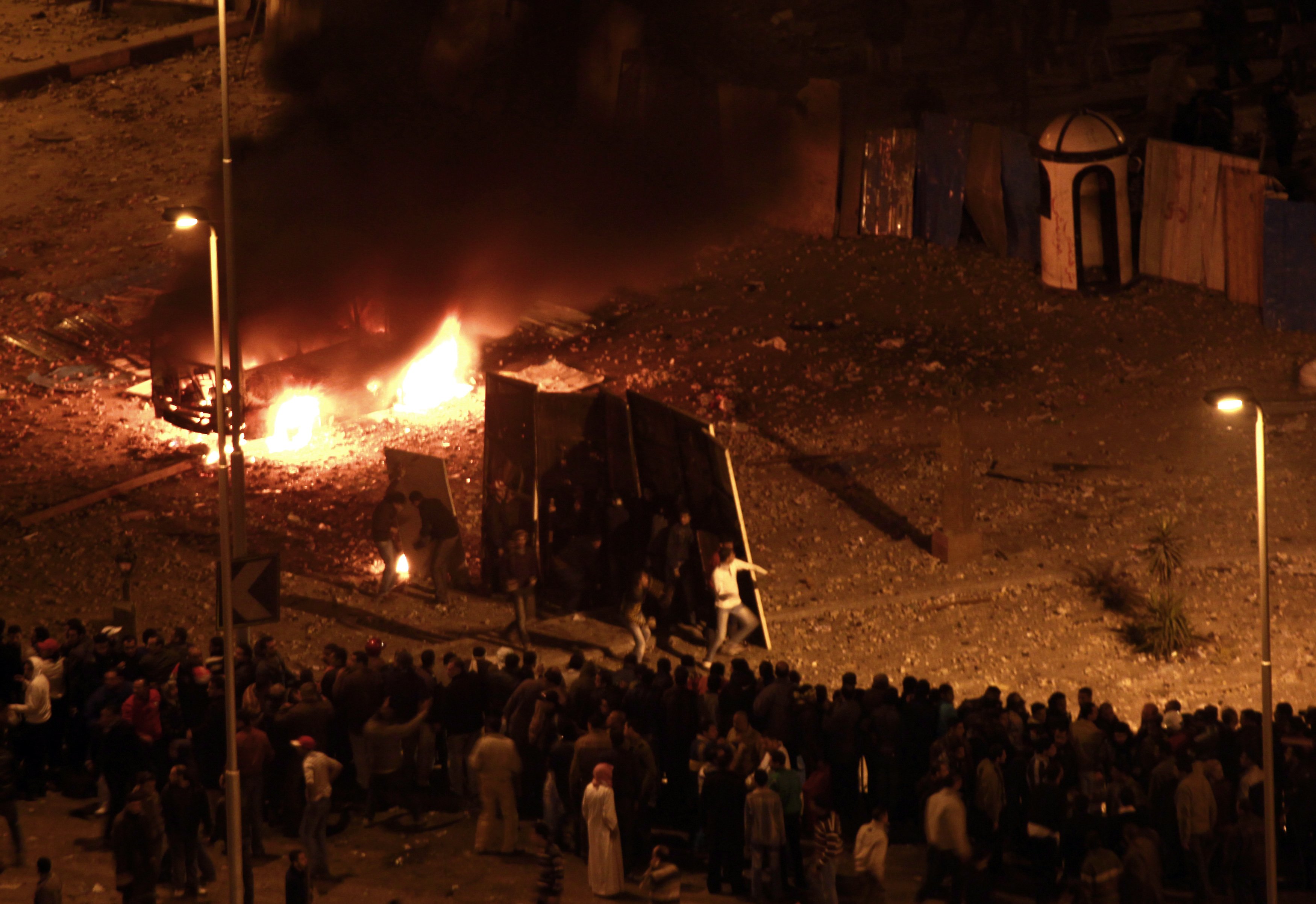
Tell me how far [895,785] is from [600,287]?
41.5ft

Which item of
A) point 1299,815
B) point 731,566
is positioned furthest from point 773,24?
point 1299,815

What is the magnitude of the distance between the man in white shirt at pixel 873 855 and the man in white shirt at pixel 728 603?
13.8 feet

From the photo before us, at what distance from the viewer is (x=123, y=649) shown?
563 inches

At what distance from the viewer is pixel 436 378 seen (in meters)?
21.5

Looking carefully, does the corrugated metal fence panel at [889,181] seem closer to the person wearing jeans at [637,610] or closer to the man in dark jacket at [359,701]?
the person wearing jeans at [637,610]

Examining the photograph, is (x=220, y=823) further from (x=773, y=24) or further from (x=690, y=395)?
(x=773, y=24)

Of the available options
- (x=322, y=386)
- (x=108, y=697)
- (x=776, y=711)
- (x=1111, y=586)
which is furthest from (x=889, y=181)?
(x=108, y=697)

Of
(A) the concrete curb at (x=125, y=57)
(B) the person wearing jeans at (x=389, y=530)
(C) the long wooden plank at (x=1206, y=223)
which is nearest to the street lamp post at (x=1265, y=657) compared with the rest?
(B) the person wearing jeans at (x=389, y=530)

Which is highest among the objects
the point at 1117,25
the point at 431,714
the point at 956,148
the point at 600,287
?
the point at 1117,25

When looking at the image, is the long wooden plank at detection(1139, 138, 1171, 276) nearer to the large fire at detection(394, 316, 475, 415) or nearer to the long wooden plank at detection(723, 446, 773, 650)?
the large fire at detection(394, 316, 475, 415)

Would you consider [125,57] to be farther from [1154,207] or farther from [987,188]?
[1154,207]

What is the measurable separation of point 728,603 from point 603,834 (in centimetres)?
398

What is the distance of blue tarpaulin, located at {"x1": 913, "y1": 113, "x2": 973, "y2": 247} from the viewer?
76.7 ft

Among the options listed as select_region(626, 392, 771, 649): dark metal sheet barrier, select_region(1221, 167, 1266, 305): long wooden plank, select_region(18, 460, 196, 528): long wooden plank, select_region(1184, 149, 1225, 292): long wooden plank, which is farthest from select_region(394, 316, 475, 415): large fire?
select_region(1221, 167, 1266, 305): long wooden plank
